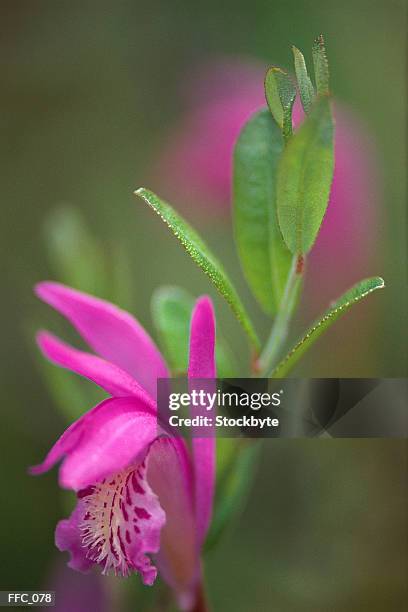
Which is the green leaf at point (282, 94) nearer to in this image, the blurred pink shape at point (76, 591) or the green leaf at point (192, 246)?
the green leaf at point (192, 246)

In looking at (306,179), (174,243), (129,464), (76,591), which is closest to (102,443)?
(129,464)

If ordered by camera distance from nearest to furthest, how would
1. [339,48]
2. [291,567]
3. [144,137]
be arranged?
[291,567], [339,48], [144,137]

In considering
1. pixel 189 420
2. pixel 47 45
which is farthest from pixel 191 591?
pixel 47 45

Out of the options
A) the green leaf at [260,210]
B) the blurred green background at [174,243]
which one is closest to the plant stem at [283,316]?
the green leaf at [260,210]

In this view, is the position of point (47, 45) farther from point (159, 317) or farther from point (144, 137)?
point (159, 317)

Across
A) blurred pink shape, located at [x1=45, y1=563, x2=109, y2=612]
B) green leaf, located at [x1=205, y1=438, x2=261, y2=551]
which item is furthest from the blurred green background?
green leaf, located at [x1=205, y1=438, x2=261, y2=551]

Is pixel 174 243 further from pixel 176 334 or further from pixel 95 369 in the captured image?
pixel 95 369
